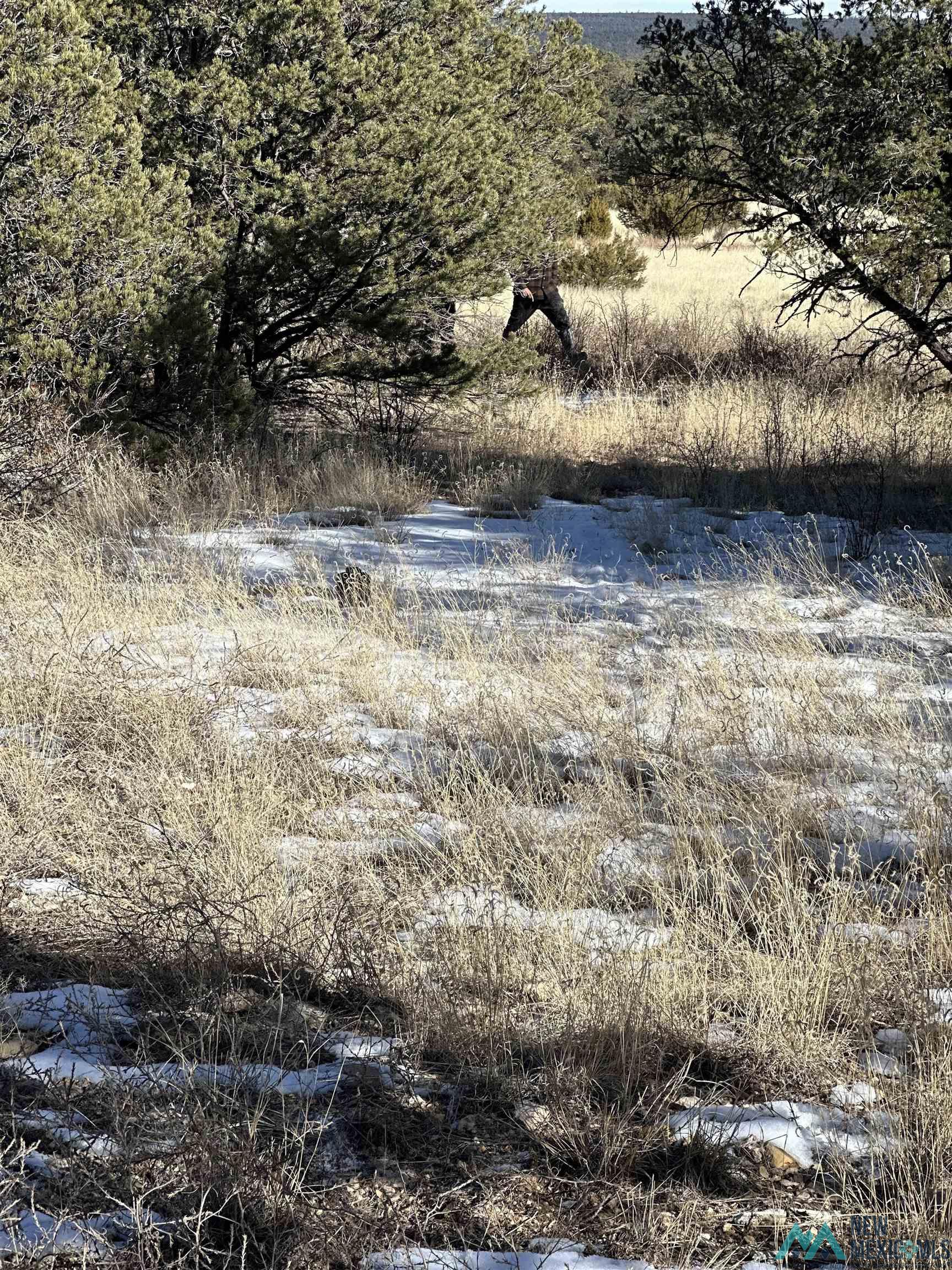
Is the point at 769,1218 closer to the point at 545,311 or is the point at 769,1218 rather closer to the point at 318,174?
the point at 318,174

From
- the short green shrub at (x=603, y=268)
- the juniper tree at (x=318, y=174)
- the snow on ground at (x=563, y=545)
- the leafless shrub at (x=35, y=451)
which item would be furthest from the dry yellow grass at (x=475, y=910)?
the short green shrub at (x=603, y=268)

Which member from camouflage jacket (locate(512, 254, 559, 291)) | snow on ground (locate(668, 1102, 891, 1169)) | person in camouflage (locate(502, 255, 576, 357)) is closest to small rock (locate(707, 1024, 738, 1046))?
snow on ground (locate(668, 1102, 891, 1169))

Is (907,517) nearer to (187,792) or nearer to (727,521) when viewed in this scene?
(727,521)

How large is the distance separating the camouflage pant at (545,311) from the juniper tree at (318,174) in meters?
3.86

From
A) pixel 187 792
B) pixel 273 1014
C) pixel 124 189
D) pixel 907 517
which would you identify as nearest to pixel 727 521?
pixel 907 517

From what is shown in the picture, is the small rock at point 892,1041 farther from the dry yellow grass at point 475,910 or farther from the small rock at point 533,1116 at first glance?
the small rock at point 533,1116

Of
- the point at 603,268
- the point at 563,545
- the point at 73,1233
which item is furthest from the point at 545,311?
the point at 73,1233

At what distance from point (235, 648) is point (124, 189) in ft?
13.0

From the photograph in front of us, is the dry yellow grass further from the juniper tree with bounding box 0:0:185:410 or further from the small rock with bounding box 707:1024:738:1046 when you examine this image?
the juniper tree with bounding box 0:0:185:410

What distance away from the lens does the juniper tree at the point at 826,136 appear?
7.40 metres

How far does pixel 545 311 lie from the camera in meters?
13.6

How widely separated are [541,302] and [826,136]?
572 centimetres

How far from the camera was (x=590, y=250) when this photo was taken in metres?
18.9

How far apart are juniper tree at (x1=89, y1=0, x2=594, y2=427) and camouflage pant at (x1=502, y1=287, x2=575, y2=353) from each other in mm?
3860
